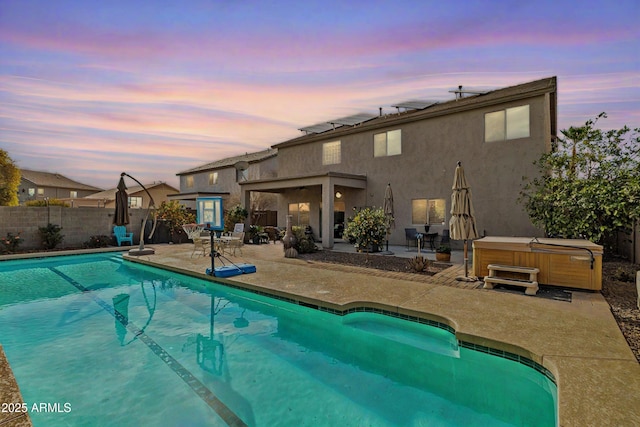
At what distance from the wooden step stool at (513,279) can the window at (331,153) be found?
10974mm

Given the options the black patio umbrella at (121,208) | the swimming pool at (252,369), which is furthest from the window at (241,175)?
the swimming pool at (252,369)

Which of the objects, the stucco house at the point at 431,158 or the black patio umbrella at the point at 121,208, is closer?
the stucco house at the point at 431,158

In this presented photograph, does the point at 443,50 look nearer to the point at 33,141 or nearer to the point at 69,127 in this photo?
the point at 69,127

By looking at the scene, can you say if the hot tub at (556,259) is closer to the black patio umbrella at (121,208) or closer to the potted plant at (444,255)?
the potted plant at (444,255)

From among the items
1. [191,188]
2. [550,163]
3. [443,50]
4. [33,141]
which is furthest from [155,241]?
[550,163]

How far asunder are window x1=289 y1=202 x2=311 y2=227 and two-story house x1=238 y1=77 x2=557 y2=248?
0.17m

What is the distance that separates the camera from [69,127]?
1480 centimetres

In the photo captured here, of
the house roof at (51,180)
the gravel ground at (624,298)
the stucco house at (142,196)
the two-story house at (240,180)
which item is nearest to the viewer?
the gravel ground at (624,298)

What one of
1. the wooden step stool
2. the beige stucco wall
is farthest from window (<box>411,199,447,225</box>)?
the wooden step stool

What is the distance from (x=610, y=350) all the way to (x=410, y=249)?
9.38 meters

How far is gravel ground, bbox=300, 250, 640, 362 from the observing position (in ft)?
15.2

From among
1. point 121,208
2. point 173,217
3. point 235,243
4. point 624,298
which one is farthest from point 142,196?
point 624,298

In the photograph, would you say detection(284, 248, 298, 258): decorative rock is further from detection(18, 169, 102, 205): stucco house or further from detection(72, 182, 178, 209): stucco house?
detection(18, 169, 102, 205): stucco house

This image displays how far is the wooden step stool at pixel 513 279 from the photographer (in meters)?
6.38
